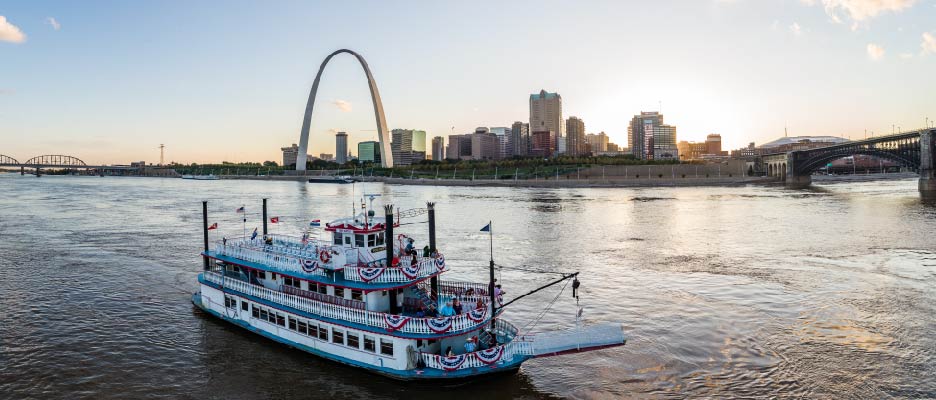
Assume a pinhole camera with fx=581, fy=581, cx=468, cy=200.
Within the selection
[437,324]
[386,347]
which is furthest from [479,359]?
[386,347]

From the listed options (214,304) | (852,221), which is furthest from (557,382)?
(852,221)

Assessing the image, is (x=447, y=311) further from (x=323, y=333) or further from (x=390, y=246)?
(x=323, y=333)

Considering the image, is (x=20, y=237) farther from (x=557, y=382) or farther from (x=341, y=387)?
(x=557, y=382)

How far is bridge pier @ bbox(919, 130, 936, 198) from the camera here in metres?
104

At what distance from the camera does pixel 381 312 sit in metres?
18.3

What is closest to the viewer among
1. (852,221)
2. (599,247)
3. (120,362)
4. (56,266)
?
(120,362)

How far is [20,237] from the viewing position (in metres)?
48.8

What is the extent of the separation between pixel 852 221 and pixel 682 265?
1343 inches

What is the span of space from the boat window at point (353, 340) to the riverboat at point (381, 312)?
4 cm

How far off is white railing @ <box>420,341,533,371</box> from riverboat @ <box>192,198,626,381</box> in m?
0.03

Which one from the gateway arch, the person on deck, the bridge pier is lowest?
the person on deck

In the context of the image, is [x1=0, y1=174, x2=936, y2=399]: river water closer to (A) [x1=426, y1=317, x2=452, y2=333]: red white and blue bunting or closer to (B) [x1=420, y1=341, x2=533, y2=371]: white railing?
(B) [x1=420, y1=341, x2=533, y2=371]: white railing

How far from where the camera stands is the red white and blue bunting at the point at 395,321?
1673 centimetres

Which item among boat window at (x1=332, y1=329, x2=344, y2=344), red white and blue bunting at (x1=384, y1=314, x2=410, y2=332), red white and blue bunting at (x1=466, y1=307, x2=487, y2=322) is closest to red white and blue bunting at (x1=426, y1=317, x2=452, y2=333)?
red white and blue bunting at (x1=384, y1=314, x2=410, y2=332)
